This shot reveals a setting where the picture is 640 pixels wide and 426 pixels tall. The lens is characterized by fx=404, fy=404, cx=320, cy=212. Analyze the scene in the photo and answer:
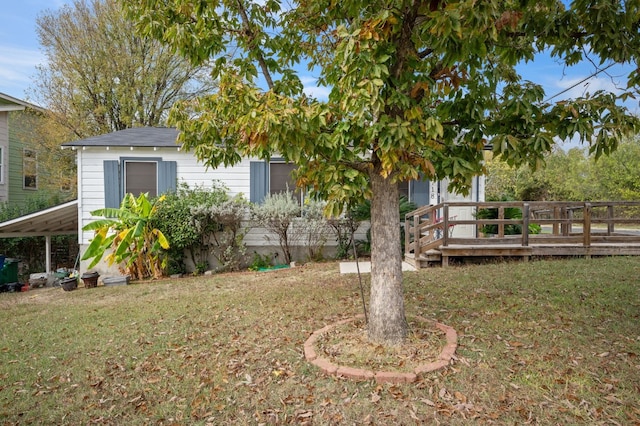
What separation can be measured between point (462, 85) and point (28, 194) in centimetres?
1911

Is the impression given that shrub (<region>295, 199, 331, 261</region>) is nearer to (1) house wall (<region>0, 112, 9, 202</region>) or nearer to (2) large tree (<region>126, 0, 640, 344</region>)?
(2) large tree (<region>126, 0, 640, 344</region>)

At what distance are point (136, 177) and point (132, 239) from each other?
2417mm

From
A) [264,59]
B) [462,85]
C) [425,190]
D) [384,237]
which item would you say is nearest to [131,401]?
[384,237]

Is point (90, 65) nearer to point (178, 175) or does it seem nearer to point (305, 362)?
Result: point (178, 175)

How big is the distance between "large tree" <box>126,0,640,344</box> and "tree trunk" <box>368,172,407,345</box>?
11 millimetres

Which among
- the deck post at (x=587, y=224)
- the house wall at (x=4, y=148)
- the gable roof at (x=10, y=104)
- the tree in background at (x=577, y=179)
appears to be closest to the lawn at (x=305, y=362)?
the deck post at (x=587, y=224)

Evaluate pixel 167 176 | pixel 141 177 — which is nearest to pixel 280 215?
pixel 167 176

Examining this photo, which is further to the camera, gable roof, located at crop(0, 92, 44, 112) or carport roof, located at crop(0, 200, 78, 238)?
gable roof, located at crop(0, 92, 44, 112)

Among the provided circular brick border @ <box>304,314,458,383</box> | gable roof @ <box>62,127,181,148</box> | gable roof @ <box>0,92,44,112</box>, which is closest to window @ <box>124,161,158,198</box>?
gable roof @ <box>62,127,181,148</box>

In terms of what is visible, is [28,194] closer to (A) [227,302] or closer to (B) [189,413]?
(A) [227,302]

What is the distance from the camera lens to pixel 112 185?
35.4ft

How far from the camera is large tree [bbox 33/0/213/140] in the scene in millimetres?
17594

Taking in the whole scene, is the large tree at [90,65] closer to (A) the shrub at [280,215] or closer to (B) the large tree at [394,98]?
(A) the shrub at [280,215]

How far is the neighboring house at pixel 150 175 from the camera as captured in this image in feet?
35.4
